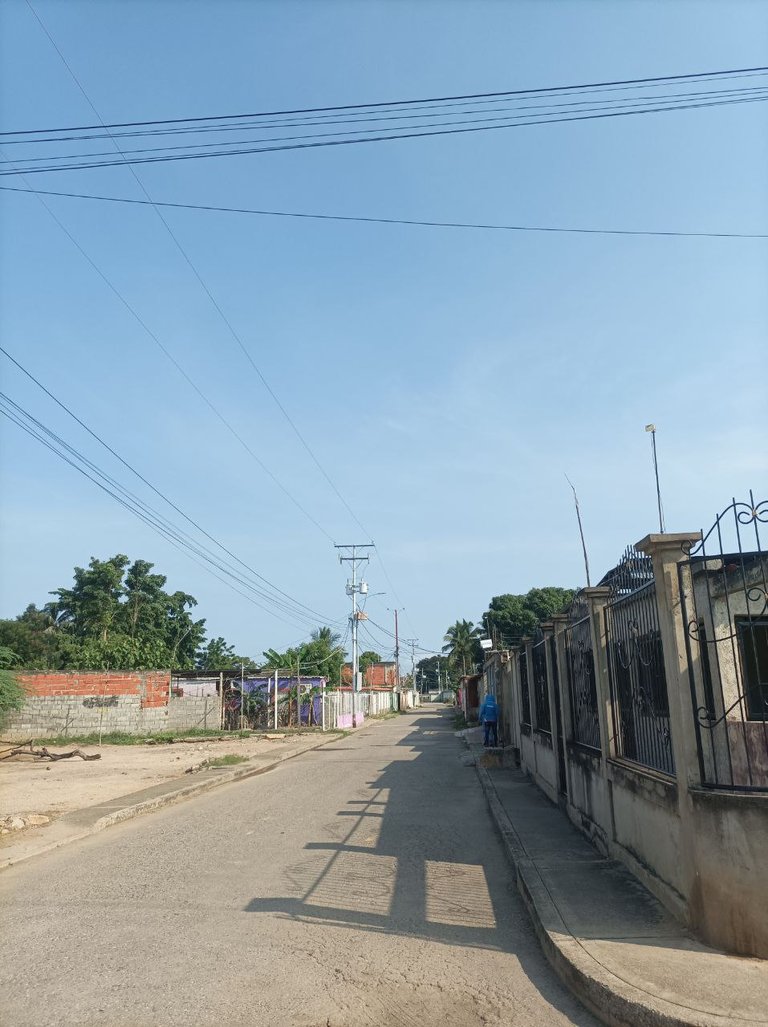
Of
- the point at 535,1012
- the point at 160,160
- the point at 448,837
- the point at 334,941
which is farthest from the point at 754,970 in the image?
the point at 160,160

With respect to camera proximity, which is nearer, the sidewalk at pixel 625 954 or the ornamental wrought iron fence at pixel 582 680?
the sidewalk at pixel 625 954

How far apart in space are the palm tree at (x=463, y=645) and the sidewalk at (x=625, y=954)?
69.5m

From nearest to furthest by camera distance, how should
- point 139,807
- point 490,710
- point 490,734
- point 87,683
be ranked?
point 139,807
point 490,710
point 490,734
point 87,683

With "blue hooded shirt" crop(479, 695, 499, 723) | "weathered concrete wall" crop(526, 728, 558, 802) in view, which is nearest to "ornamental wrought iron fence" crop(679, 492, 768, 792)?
"weathered concrete wall" crop(526, 728, 558, 802)

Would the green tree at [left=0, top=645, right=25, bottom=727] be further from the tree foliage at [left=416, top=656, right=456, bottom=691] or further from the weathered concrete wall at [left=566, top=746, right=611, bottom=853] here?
the tree foliage at [left=416, top=656, right=456, bottom=691]

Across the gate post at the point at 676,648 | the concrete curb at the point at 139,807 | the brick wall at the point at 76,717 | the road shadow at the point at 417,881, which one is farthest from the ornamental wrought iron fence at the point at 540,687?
the brick wall at the point at 76,717

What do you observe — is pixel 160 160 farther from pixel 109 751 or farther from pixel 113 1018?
pixel 109 751

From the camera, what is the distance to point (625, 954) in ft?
15.3

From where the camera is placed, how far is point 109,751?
23.9m

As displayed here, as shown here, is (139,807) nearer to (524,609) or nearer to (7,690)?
(7,690)

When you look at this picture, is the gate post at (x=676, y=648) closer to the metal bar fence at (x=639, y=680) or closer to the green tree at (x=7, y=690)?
the metal bar fence at (x=639, y=680)

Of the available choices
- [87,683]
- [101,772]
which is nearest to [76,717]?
[87,683]

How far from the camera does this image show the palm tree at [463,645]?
76.2 metres

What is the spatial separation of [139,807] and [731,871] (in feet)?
32.4
